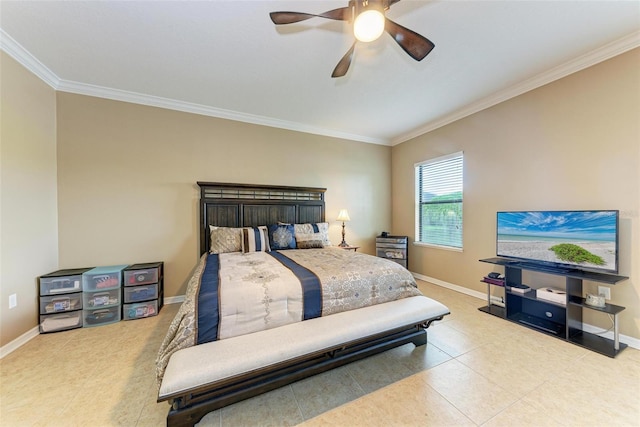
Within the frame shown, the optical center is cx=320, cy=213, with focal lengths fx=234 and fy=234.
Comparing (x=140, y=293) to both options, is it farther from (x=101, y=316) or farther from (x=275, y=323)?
(x=275, y=323)

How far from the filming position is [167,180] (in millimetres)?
3270

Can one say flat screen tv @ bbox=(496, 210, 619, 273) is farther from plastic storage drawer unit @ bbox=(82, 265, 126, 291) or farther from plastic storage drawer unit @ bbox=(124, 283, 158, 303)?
plastic storage drawer unit @ bbox=(82, 265, 126, 291)

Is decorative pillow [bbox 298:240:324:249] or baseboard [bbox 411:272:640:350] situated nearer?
baseboard [bbox 411:272:640:350]

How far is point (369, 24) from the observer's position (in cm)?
150

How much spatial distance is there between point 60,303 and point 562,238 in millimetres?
5372

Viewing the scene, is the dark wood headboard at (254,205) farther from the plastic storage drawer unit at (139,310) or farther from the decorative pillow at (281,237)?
the plastic storage drawer unit at (139,310)

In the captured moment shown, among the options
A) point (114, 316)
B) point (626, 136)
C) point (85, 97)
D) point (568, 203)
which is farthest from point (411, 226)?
point (85, 97)

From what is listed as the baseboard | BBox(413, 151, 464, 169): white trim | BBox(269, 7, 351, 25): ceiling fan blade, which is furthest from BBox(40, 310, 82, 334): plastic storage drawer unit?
BBox(413, 151, 464, 169): white trim

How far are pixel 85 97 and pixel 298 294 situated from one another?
3.60 metres

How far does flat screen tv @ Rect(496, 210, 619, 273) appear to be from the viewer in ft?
7.15

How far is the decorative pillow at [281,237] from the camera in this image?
335 centimetres

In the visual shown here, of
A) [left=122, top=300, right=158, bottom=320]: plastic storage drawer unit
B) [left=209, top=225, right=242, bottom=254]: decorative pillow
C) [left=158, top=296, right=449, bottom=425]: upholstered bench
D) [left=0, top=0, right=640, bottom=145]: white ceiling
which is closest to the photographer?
[left=158, top=296, right=449, bottom=425]: upholstered bench

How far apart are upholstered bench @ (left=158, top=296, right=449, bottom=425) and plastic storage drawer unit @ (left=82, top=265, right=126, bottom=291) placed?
2.03 m

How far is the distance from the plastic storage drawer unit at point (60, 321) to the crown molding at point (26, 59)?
2575 millimetres
